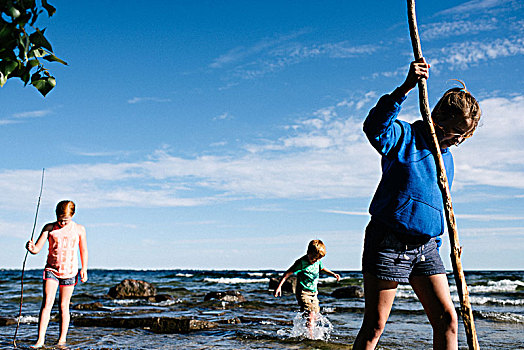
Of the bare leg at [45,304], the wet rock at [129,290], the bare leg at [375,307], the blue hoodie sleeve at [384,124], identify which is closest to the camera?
the blue hoodie sleeve at [384,124]

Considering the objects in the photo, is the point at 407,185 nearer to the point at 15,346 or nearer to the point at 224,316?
the point at 15,346

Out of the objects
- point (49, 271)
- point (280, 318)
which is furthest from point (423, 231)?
point (280, 318)

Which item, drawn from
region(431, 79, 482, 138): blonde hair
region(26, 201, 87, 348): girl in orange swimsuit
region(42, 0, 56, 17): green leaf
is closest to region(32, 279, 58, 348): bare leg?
region(26, 201, 87, 348): girl in orange swimsuit

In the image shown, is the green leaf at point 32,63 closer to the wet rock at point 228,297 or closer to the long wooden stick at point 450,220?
the long wooden stick at point 450,220

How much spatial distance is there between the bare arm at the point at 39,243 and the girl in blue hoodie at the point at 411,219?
4.35 metres

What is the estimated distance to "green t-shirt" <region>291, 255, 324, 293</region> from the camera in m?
7.87

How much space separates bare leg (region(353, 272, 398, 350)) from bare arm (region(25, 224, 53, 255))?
173 inches

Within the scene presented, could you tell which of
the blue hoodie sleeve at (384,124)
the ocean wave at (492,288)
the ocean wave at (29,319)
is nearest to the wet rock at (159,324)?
the ocean wave at (29,319)

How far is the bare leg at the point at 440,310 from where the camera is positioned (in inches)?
137

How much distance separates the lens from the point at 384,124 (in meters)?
3.10

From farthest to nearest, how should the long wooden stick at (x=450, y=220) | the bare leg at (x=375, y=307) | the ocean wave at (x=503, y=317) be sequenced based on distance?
1. the ocean wave at (x=503, y=317)
2. the bare leg at (x=375, y=307)
3. the long wooden stick at (x=450, y=220)

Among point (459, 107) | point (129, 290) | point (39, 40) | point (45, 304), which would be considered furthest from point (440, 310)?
point (129, 290)

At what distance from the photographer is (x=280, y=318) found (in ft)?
34.4

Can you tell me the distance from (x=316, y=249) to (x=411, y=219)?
4729 millimetres
